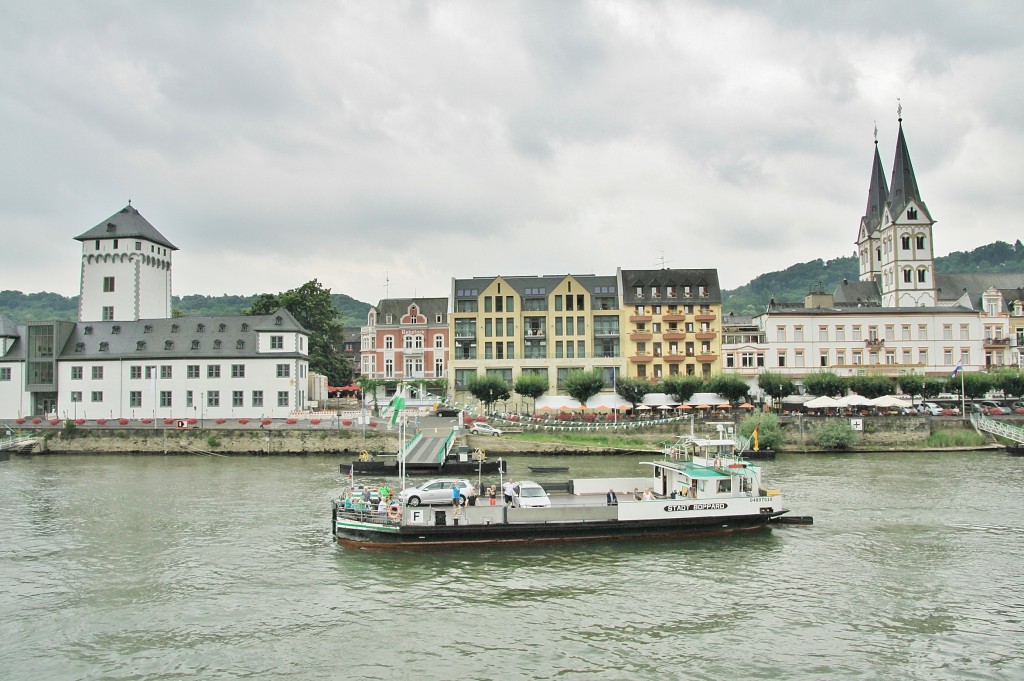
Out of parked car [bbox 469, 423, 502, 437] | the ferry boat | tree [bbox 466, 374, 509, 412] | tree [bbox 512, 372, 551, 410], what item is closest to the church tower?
tree [bbox 466, 374, 509, 412]

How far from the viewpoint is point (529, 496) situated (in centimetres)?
3266

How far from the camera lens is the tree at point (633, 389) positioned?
73500mm

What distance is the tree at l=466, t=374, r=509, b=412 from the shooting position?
75.5 meters

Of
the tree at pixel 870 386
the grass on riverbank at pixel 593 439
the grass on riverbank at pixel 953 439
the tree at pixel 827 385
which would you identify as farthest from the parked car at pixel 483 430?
the grass on riverbank at pixel 953 439

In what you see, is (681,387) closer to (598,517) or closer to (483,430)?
(483,430)

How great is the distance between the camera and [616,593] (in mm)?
24109

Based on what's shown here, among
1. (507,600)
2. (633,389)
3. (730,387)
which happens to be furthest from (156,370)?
(507,600)

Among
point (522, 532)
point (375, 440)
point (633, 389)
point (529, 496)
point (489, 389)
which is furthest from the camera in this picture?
point (489, 389)

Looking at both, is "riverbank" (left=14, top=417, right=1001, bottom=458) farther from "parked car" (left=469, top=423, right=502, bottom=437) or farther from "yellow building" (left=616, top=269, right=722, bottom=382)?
"yellow building" (left=616, top=269, right=722, bottom=382)

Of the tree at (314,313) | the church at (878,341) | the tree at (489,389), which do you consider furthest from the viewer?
the tree at (314,313)

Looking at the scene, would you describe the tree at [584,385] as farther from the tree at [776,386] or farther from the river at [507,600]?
the river at [507,600]

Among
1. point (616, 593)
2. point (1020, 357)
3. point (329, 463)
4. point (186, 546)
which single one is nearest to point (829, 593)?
point (616, 593)

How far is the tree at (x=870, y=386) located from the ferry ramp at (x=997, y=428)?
26.7 feet

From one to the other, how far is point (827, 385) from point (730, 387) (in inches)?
352
